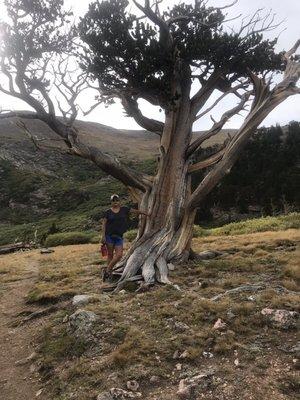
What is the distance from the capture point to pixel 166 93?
14867 mm

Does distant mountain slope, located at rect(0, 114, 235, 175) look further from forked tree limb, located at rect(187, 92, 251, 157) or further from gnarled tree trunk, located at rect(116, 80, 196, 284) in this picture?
gnarled tree trunk, located at rect(116, 80, 196, 284)

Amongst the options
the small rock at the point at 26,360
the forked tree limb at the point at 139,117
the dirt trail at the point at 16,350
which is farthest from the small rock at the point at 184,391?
the forked tree limb at the point at 139,117

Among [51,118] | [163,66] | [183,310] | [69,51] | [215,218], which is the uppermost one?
[69,51]

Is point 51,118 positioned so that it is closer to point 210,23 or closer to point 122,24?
point 122,24

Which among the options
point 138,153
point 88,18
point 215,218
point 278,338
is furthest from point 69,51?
point 138,153

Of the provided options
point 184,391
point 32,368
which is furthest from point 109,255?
point 184,391

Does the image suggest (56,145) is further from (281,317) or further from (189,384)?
(189,384)

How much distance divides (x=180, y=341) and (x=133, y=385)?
1.38 m

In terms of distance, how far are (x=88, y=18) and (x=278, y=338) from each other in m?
12.2

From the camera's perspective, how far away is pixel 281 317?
796cm

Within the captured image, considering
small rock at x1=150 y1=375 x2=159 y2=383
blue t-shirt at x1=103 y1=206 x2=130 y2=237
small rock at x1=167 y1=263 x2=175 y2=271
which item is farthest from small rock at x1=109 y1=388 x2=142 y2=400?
small rock at x1=167 y1=263 x2=175 y2=271

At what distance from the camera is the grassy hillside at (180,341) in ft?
20.5

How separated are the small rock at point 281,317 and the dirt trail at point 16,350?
403 centimetres

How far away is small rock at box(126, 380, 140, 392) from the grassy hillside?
73 mm
